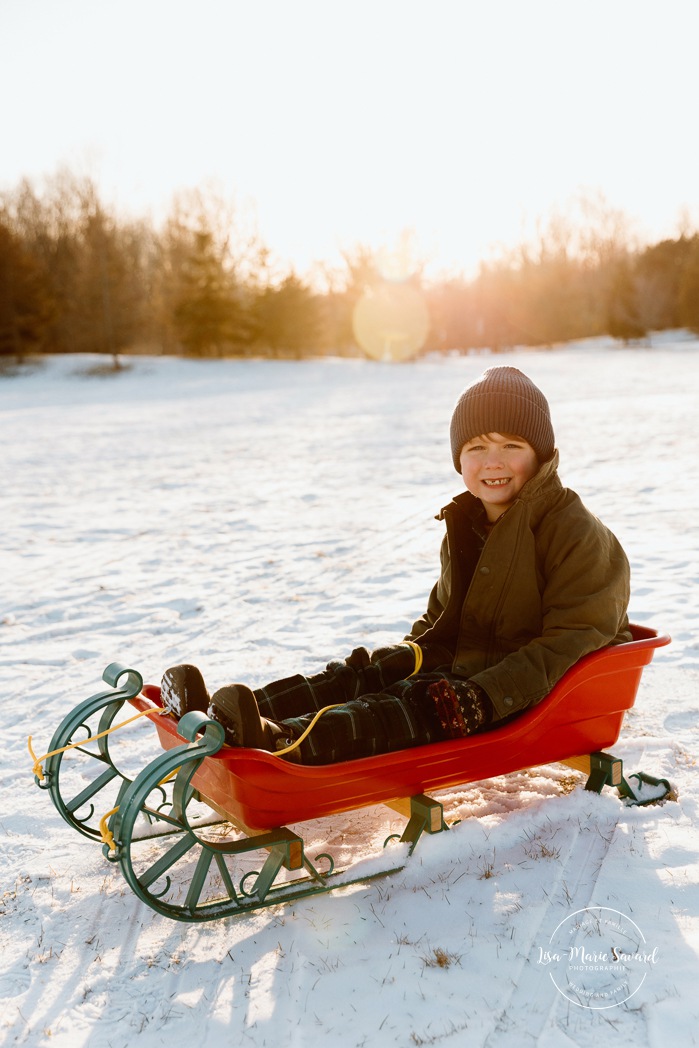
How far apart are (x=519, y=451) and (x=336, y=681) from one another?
3.16 feet

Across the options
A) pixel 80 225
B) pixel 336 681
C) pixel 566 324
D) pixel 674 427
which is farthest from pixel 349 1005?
pixel 566 324

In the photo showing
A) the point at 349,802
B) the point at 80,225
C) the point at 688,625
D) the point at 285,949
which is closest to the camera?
the point at 285,949

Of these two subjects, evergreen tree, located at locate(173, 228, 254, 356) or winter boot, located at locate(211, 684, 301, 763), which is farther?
evergreen tree, located at locate(173, 228, 254, 356)

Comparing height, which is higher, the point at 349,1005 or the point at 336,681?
the point at 336,681

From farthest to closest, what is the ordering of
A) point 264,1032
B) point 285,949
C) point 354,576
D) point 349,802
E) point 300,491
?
point 300,491
point 354,576
point 349,802
point 285,949
point 264,1032

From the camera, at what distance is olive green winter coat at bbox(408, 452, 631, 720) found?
102 inches

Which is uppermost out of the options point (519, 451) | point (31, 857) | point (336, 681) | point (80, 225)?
point (80, 225)

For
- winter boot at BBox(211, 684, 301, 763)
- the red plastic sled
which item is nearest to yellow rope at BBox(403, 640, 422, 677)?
the red plastic sled

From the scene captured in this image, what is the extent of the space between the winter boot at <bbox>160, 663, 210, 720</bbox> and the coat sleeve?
2.63 feet

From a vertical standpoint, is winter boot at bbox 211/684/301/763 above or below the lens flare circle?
below

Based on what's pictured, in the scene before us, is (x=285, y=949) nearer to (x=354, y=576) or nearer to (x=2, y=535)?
(x=354, y=576)

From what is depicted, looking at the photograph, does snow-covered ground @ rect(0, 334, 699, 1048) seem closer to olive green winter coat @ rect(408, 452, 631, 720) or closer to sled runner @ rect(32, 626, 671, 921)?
sled runner @ rect(32, 626, 671, 921)

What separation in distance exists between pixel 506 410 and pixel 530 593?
60 centimetres

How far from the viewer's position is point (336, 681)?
2.87 m
